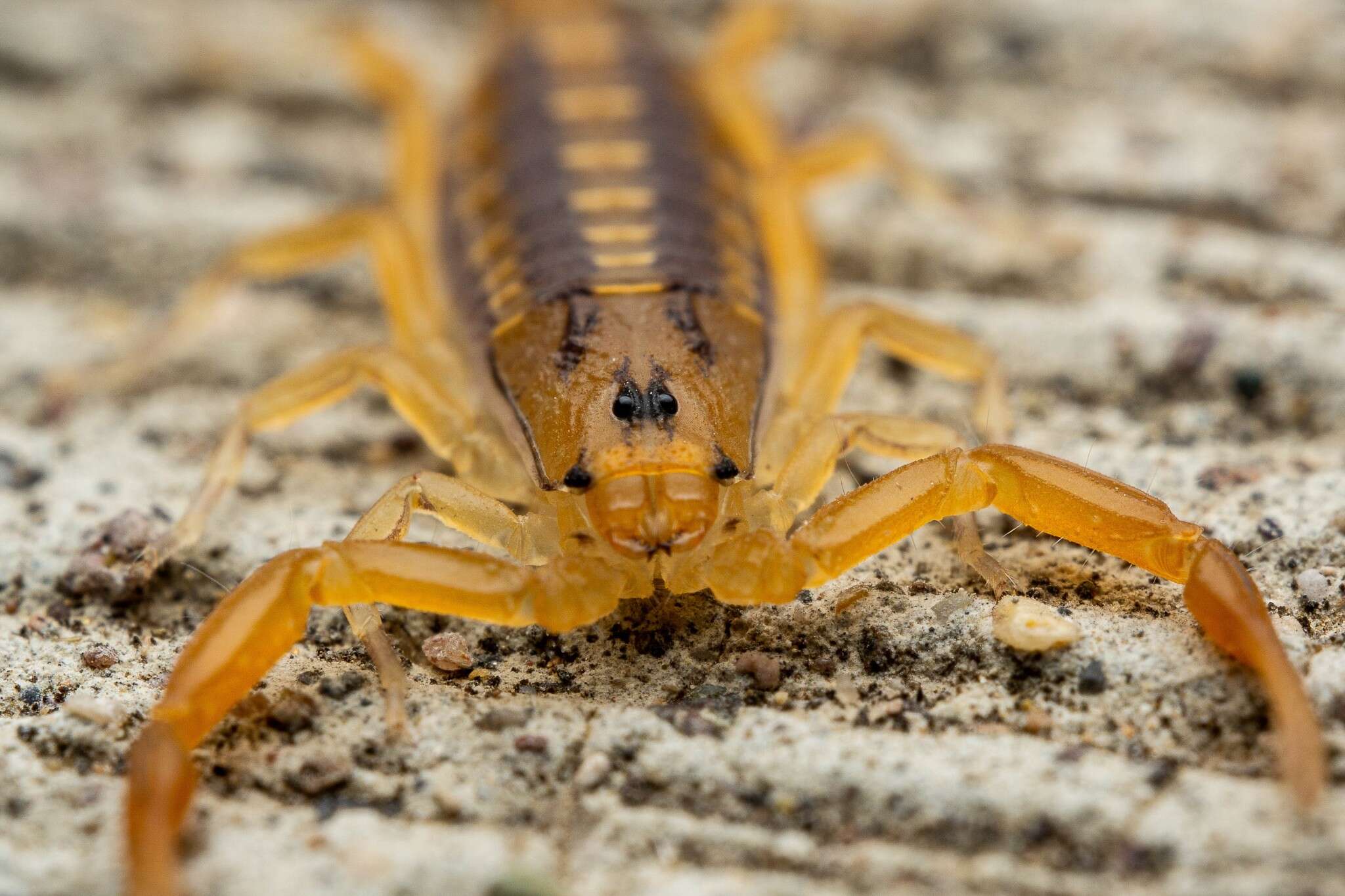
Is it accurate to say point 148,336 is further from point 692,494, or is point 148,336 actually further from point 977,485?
point 977,485

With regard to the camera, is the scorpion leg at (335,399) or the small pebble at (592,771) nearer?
the small pebble at (592,771)

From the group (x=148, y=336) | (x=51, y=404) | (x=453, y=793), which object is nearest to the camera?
(x=453, y=793)

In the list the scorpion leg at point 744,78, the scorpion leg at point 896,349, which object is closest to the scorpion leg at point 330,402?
the scorpion leg at point 896,349

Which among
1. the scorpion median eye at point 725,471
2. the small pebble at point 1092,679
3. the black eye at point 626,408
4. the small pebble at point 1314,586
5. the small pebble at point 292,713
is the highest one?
the small pebble at point 1314,586

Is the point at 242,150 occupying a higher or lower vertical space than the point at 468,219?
higher

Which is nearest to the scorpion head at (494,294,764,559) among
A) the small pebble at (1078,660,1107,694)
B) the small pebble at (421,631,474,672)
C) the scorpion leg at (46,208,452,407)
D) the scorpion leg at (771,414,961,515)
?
the scorpion leg at (771,414,961,515)

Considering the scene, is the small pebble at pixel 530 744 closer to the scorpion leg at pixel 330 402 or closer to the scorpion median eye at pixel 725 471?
the scorpion median eye at pixel 725 471

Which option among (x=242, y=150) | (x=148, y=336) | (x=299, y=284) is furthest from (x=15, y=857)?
(x=242, y=150)
